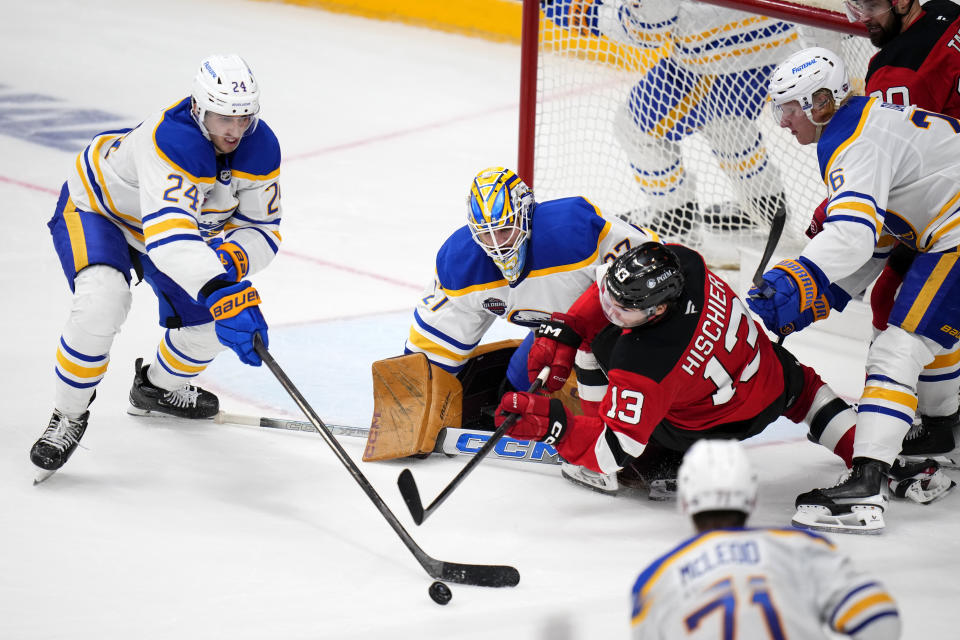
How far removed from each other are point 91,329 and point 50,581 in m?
0.74

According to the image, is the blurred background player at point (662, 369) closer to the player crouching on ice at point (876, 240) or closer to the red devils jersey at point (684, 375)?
the red devils jersey at point (684, 375)

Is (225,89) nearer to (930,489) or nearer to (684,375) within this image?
(684,375)

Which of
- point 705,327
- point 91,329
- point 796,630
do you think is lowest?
point 91,329

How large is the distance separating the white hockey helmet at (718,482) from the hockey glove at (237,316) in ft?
5.33

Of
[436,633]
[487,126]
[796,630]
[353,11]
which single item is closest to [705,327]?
[436,633]

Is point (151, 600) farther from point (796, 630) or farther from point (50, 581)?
point (796, 630)

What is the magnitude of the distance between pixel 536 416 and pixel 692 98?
2519mm

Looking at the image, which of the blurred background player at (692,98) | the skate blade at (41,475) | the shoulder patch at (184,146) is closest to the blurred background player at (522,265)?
the shoulder patch at (184,146)

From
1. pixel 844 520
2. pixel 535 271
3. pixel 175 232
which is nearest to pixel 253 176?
pixel 175 232

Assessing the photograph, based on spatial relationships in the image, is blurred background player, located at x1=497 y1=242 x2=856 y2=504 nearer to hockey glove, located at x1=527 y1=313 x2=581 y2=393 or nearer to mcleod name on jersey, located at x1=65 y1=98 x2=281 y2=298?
hockey glove, located at x1=527 y1=313 x2=581 y2=393


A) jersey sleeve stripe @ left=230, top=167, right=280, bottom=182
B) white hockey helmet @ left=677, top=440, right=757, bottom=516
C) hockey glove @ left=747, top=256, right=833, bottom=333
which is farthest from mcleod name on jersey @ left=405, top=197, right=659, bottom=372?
white hockey helmet @ left=677, top=440, right=757, bottom=516

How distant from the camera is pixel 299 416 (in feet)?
13.1

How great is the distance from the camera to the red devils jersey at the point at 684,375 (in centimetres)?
299

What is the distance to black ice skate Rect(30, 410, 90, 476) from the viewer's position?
3.36m
